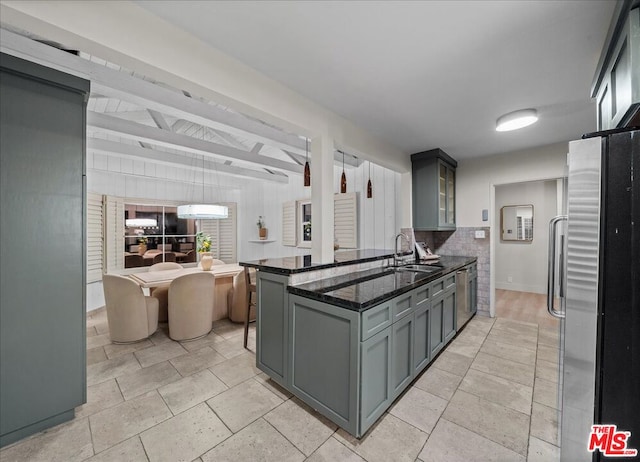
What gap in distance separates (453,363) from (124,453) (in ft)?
8.84

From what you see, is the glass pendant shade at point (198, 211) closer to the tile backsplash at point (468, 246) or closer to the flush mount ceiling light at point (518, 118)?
the tile backsplash at point (468, 246)

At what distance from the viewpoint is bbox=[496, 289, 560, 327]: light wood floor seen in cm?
379

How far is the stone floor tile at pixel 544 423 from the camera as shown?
168cm

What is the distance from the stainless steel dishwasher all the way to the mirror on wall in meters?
3.16

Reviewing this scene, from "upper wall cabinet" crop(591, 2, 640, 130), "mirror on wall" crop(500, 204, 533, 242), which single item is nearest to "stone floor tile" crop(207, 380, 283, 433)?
"upper wall cabinet" crop(591, 2, 640, 130)

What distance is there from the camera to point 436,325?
8.55ft

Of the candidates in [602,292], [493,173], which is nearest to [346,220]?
[493,173]

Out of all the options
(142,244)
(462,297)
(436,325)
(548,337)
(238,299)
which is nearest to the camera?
(436,325)

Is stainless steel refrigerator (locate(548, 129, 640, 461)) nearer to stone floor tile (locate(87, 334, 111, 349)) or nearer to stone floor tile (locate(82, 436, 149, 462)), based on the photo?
stone floor tile (locate(82, 436, 149, 462))

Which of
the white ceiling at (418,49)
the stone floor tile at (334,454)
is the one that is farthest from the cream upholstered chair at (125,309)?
the white ceiling at (418,49)

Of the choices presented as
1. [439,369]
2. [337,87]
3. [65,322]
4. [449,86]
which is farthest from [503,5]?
[65,322]

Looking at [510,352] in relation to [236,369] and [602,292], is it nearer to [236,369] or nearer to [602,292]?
[602,292]

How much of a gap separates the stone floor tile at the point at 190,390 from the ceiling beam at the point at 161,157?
9.74ft

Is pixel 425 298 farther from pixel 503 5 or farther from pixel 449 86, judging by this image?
pixel 503 5
